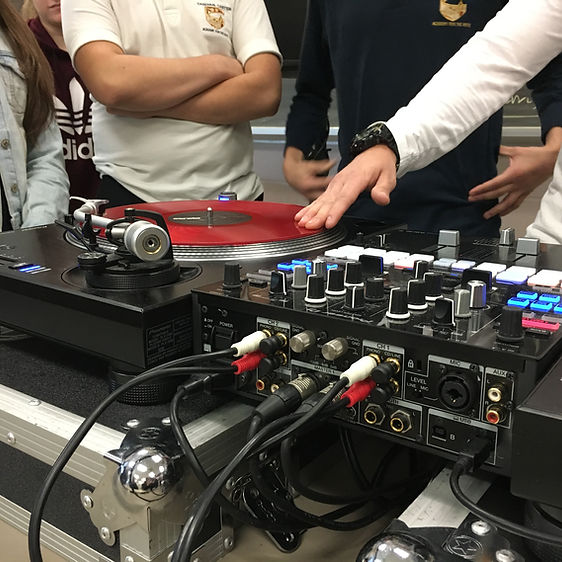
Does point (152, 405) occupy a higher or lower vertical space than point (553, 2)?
lower

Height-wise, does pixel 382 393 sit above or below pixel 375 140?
below

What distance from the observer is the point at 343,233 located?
3.09 ft

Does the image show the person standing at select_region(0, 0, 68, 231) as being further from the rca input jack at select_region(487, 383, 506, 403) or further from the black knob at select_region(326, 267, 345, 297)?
the rca input jack at select_region(487, 383, 506, 403)

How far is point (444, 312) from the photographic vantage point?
0.52 metres

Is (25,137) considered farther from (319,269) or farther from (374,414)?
(374,414)

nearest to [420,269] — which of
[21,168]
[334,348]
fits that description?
[334,348]

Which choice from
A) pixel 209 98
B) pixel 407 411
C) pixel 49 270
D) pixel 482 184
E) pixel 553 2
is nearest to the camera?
pixel 407 411

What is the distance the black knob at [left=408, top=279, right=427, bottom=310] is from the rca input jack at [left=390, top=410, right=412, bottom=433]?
10cm

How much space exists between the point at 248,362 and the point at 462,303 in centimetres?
21

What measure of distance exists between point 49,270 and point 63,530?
0.99 feet

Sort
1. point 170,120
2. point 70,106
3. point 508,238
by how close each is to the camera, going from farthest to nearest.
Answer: point 70,106 → point 170,120 → point 508,238

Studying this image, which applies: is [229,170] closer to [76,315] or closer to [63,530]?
[76,315]

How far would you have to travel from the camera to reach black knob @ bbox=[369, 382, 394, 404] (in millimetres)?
531

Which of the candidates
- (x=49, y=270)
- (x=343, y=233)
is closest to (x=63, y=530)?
(x=49, y=270)
